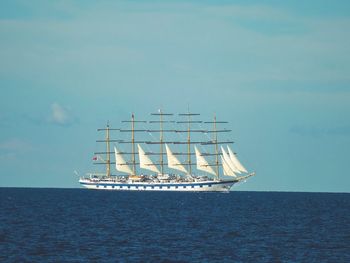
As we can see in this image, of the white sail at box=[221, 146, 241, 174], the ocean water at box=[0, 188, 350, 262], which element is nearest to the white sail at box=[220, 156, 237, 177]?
the white sail at box=[221, 146, 241, 174]

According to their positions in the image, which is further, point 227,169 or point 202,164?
point 202,164

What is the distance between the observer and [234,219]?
308ft

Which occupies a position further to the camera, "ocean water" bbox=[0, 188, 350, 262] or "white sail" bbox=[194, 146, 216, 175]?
"white sail" bbox=[194, 146, 216, 175]

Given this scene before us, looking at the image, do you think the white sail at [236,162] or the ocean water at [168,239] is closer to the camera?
the ocean water at [168,239]

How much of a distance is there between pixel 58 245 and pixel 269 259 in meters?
17.5

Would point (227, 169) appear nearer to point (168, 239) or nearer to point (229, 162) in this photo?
point (229, 162)

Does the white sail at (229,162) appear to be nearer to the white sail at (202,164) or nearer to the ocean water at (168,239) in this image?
the white sail at (202,164)

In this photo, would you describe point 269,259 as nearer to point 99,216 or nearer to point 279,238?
point 279,238

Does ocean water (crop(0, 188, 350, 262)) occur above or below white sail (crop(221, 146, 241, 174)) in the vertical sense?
below

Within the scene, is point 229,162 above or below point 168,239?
above

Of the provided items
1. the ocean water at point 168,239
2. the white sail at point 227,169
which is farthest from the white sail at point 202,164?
the ocean water at point 168,239

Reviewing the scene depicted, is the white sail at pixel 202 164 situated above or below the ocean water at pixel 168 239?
above

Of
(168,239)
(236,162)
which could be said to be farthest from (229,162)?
(168,239)

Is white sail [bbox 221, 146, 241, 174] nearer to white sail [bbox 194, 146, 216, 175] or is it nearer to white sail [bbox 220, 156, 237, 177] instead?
white sail [bbox 220, 156, 237, 177]
